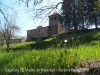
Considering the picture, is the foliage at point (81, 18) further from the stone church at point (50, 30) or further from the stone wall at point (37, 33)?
the stone wall at point (37, 33)

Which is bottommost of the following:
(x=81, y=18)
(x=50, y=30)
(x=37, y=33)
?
(x=37, y=33)

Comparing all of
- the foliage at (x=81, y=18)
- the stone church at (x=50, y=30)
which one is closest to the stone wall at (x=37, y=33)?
the stone church at (x=50, y=30)

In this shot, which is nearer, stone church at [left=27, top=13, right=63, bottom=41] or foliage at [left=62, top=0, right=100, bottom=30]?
foliage at [left=62, top=0, right=100, bottom=30]

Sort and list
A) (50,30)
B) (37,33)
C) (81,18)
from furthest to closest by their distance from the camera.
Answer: (37,33)
(50,30)
(81,18)

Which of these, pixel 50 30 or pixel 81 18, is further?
pixel 50 30

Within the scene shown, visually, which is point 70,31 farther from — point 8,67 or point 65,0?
point 8,67

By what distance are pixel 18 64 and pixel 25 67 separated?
281mm

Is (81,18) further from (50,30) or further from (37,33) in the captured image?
(37,33)

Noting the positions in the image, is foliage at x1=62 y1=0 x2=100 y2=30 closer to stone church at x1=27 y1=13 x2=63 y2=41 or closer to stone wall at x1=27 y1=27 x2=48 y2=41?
stone church at x1=27 y1=13 x2=63 y2=41

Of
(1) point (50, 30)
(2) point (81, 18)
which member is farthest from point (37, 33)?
(2) point (81, 18)

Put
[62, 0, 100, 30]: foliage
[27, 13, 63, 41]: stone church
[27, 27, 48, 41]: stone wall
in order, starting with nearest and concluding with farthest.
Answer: [62, 0, 100, 30]: foliage → [27, 13, 63, 41]: stone church → [27, 27, 48, 41]: stone wall

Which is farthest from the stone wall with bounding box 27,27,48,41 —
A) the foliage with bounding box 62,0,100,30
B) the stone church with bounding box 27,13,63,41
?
the foliage with bounding box 62,0,100,30

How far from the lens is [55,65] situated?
373cm

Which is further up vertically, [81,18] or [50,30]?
[81,18]
